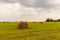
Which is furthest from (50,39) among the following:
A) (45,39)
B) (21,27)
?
(21,27)

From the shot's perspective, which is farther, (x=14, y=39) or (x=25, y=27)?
(x=25, y=27)

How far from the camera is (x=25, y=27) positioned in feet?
132

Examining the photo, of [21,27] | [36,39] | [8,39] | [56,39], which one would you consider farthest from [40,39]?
[21,27]

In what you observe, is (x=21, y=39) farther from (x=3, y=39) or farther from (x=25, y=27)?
(x=25, y=27)

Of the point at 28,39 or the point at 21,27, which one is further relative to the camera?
the point at 21,27

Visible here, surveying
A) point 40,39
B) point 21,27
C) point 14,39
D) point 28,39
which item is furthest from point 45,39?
point 21,27

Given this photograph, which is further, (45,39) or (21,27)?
(21,27)

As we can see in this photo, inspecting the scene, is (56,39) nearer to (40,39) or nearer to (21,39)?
(40,39)

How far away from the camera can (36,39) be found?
24328mm

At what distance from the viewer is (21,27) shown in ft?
131

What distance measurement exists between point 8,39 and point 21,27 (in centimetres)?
1602

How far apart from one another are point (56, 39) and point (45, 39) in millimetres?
1592

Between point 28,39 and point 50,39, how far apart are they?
3114mm

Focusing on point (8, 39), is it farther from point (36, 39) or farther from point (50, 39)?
point (50, 39)
